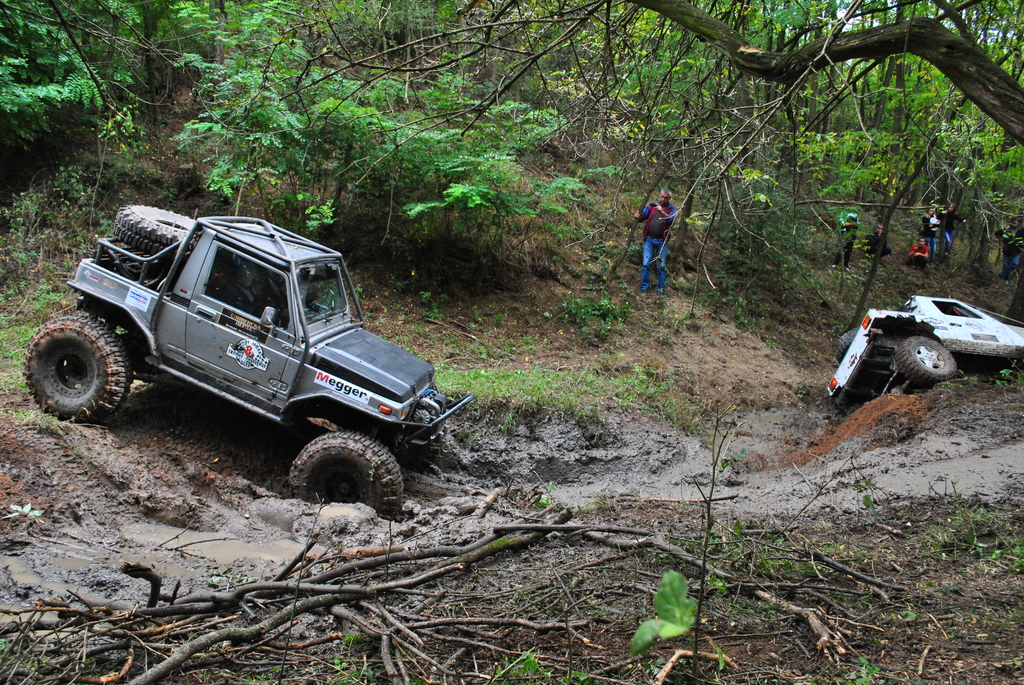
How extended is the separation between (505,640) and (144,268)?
18.2ft

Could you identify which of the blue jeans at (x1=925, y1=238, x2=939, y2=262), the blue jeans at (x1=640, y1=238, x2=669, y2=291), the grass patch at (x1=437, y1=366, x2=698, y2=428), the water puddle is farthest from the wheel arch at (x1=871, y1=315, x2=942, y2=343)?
the blue jeans at (x1=925, y1=238, x2=939, y2=262)

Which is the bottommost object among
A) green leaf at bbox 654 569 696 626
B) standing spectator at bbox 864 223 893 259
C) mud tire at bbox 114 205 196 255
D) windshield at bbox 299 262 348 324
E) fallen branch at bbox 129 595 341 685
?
fallen branch at bbox 129 595 341 685

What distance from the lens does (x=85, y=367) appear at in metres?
6.38

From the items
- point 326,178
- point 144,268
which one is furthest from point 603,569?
point 326,178

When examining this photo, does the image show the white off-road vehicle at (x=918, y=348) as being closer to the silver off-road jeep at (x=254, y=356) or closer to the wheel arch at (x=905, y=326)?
the wheel arch at (x=905, y=326)

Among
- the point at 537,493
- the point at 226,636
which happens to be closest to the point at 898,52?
the point at 537,493

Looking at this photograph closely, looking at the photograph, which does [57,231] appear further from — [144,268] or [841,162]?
[841,162]

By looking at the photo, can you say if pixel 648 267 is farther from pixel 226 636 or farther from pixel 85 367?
pixel 226 636

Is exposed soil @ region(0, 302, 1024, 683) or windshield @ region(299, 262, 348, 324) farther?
windshield @ region(299, 262, 348, 324)

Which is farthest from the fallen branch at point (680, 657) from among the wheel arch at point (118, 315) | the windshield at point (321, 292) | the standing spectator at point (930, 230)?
the standing spectator at point (930, 230)

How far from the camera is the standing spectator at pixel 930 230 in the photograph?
17.1 metres

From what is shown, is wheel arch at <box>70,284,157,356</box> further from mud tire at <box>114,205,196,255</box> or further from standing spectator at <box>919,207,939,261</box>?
standing spectator at <box>919,207,939,261</box>

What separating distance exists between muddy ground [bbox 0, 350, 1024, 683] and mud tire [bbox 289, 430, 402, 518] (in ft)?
0.75

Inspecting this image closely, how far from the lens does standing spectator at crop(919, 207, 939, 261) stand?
672 inches
